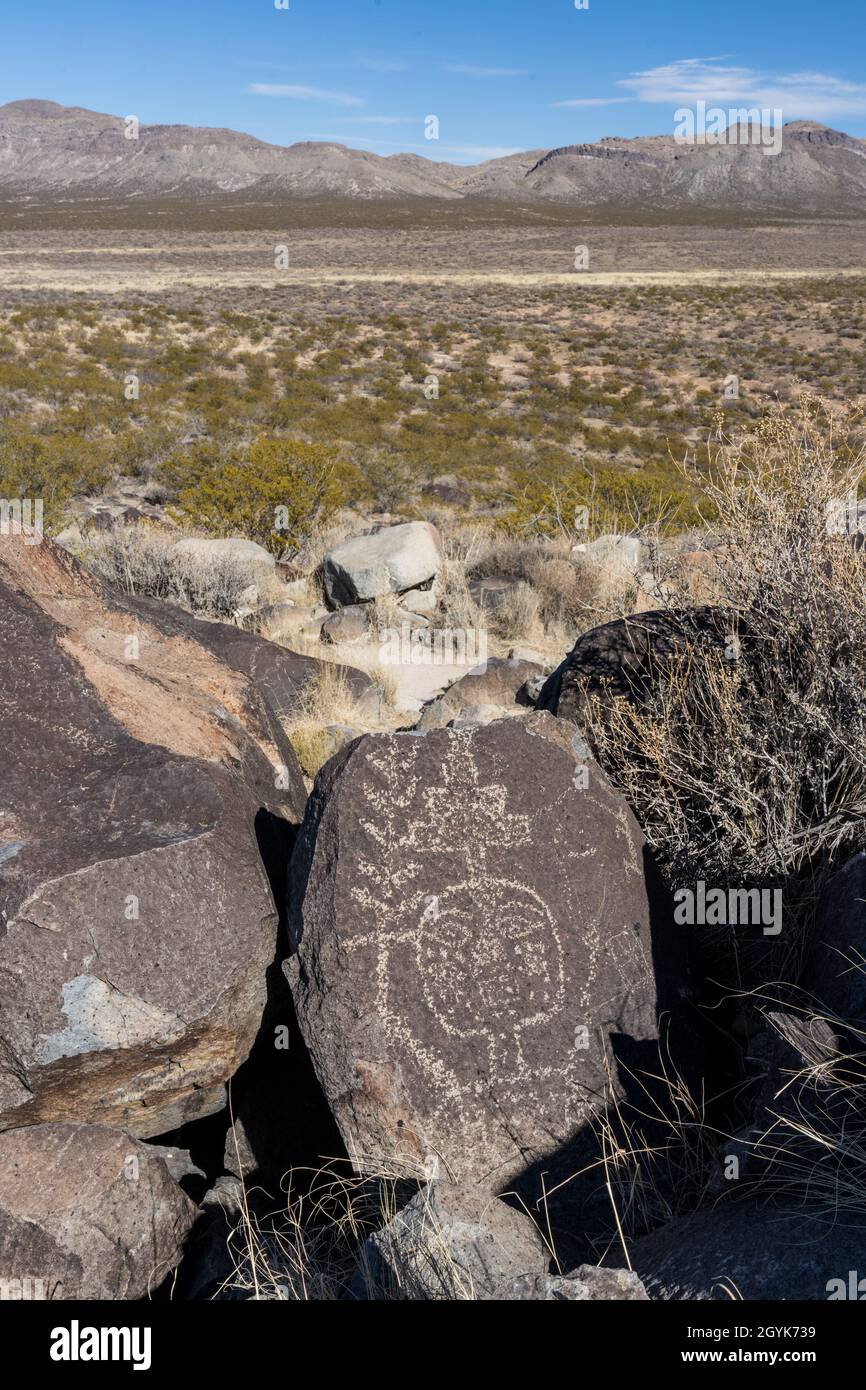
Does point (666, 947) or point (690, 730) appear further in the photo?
point (690, 730)

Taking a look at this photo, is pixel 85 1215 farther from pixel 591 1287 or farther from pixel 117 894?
pixel 591 1287

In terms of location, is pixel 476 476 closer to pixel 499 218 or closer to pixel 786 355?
pixel 786 355

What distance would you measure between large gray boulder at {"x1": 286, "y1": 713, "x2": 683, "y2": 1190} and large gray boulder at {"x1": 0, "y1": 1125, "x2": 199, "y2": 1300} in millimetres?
601

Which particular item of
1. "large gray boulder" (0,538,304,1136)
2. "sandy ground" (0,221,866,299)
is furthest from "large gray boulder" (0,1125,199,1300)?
"sandy ground" (0,221,866,299)

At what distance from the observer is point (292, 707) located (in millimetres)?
5961

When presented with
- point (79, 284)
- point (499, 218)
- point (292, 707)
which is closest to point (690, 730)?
point (292, 707)

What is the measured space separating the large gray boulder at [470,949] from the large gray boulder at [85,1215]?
1.97ft

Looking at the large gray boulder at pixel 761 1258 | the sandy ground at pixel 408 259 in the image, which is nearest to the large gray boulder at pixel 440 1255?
the large gray boulder at pixel 761 1258

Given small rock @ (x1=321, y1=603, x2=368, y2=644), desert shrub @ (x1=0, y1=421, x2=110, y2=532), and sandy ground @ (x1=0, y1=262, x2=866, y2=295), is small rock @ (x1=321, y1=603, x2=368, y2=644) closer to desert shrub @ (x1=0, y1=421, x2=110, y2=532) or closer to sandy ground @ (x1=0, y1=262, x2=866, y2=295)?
desert shrub @ (x1=0, y1=421, x2=110, y2=532)

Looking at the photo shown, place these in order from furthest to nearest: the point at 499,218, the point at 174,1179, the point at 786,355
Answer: the point at 499,218 < the point at 786,355 < the point at 174,1179

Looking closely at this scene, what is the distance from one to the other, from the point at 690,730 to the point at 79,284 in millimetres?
46584

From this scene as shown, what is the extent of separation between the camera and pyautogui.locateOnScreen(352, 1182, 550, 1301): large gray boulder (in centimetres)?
218

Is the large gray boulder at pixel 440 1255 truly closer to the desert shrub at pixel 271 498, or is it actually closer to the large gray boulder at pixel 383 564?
the large gray boulder at pixel 383 564

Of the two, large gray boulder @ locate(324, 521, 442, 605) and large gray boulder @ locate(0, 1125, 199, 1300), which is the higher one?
large gray boulder @ locate(324, 521, 442, 605)
